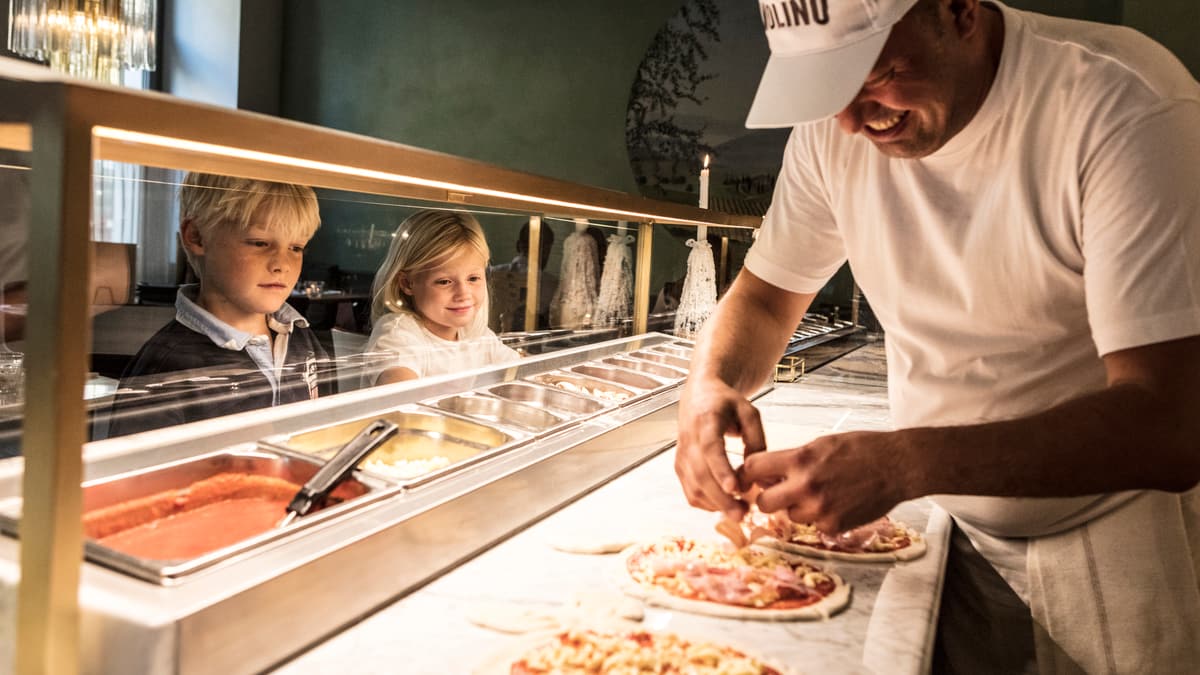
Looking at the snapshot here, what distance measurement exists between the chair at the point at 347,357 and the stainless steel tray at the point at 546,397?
325mm

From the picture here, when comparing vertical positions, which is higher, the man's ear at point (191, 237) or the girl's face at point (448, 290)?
the man's ear at point (191, 237)

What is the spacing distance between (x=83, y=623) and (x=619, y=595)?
706 mm

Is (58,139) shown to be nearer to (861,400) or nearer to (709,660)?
(709,660)

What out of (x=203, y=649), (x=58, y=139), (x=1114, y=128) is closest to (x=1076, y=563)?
(x=1114, y=128)

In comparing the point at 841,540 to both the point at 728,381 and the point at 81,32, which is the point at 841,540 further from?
the point at 81,32

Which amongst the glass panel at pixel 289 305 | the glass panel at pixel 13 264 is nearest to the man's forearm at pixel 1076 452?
the glass panel at pixel 13 264

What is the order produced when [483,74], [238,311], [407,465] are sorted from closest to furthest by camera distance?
[407,465], [238,311], [483,74]

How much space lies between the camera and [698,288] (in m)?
3.74

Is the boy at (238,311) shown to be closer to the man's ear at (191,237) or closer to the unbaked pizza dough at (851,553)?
the man's ear at (191,237)

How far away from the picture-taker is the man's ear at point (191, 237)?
2221mm

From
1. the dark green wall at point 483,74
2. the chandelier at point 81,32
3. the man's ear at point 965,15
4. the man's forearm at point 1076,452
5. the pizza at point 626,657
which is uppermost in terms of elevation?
the dark green wall at point 483,74

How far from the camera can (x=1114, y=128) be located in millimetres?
1227

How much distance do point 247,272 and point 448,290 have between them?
667mm

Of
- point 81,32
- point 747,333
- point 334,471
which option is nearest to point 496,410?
point 747,333
